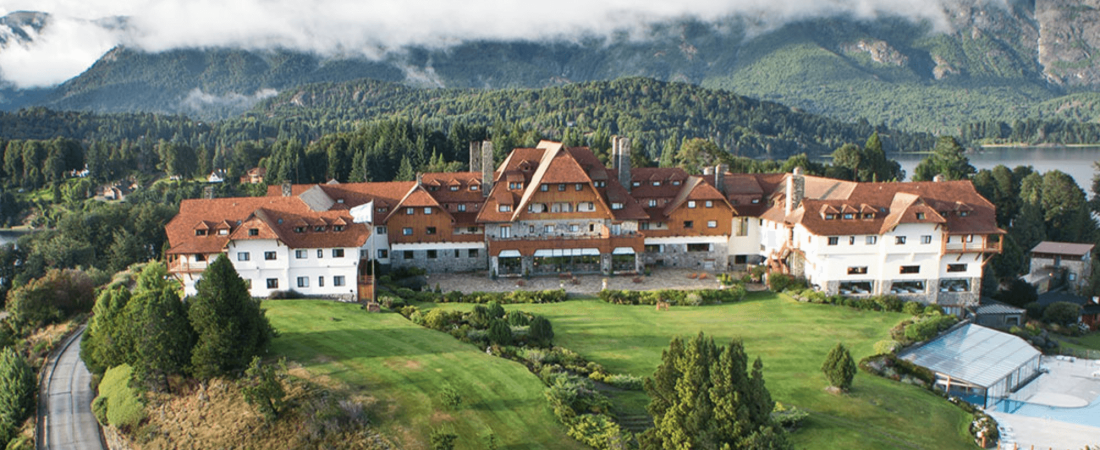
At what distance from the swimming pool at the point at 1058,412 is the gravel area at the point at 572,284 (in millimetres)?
19650

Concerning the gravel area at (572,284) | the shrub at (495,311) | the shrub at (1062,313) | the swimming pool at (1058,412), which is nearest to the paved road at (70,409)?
the shrub at (495,311)

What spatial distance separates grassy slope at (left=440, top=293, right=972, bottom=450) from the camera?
33156 millimetres

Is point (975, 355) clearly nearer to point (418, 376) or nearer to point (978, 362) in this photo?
point (978, 362)

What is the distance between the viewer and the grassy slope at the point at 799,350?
3316cm

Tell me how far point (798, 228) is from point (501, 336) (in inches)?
1100

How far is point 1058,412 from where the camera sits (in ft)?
132

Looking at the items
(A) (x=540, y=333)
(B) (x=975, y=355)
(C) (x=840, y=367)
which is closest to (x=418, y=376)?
(A) (x=540, y=333)

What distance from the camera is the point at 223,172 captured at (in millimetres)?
146625

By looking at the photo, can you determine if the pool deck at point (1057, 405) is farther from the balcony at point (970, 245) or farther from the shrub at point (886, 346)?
the balcony at point (970, 245)

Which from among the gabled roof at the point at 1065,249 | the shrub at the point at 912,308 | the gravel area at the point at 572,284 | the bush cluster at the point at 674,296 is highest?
the gabled roof at the point at 1065,249

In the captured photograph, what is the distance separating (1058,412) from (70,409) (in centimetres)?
5424

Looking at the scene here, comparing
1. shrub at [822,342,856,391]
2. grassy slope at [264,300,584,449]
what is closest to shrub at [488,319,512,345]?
grassy slope at [264,300,584,449]

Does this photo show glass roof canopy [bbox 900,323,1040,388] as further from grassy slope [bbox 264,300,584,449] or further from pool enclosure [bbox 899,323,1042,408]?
grassy slope [bbox 264,300,584,449]

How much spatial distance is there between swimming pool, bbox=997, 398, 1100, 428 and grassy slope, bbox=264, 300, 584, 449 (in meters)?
26.6
